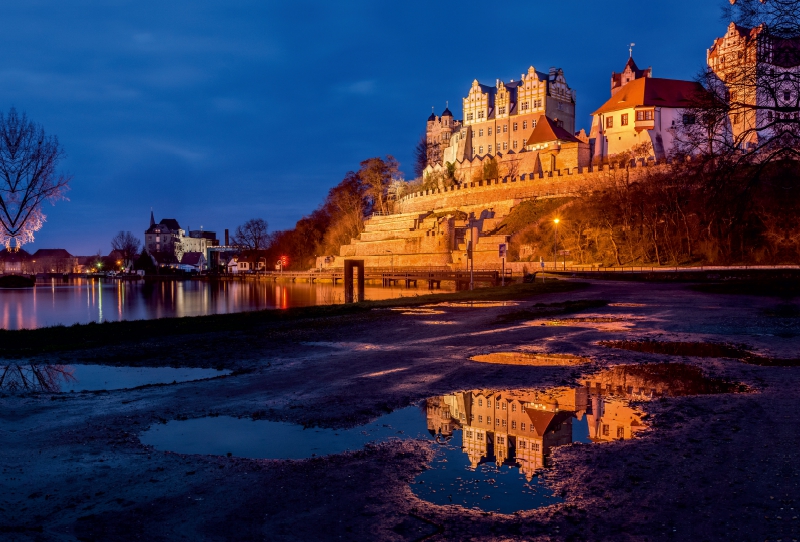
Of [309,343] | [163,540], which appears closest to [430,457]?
[163,540]

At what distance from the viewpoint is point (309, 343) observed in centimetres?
1477

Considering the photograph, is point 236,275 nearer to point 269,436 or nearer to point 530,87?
point 530,87

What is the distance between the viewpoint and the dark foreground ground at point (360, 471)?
4.29 m

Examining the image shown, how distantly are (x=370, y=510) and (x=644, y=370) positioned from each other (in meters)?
7.05

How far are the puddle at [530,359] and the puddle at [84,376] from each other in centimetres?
501

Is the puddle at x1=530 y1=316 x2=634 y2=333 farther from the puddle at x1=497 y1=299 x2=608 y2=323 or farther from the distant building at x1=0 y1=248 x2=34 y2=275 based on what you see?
the distant building at x1=0 y1=248 x2=34 y2=275

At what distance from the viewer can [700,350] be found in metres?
12.1

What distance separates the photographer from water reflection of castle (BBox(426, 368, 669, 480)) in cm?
611

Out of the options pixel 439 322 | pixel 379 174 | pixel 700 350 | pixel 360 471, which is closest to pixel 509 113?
pixel 379 174

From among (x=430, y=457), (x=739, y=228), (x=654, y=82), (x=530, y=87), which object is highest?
(x=530, y=87)

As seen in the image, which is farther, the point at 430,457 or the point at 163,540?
the point at 430,457

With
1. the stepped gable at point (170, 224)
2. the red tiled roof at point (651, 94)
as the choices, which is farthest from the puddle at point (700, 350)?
the stepped gable at point (170, 224)

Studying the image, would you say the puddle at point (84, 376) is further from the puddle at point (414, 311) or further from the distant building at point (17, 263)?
the distant building at point (17, 263)

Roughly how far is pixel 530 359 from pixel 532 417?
14.6 ft
